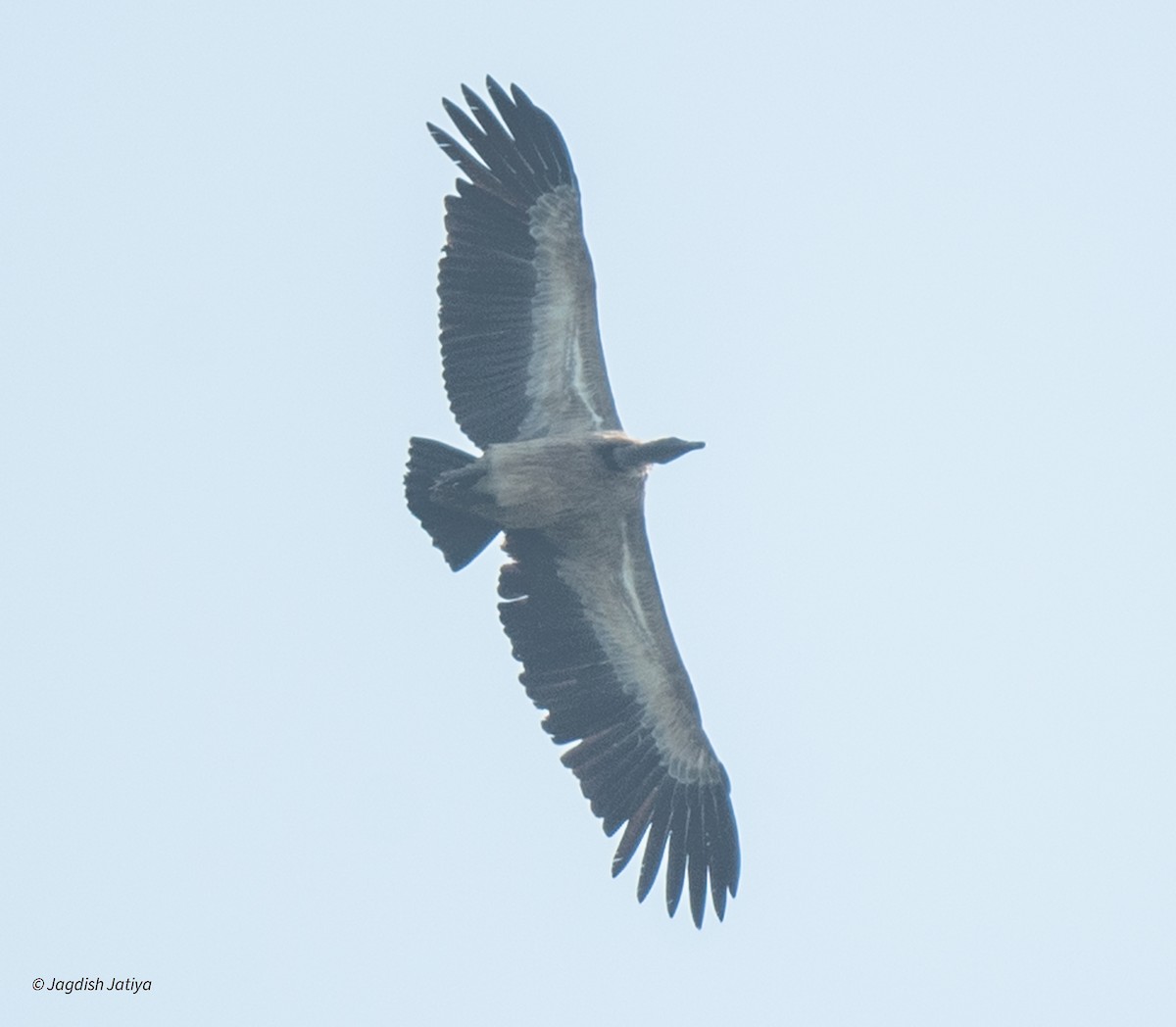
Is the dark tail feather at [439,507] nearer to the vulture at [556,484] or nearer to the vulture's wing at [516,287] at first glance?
the vulture at [556,484]

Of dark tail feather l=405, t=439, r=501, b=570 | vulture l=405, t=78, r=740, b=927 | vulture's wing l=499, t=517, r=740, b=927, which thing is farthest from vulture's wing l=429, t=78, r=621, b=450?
vulture's wing l=499, t=517, r=740, b=927

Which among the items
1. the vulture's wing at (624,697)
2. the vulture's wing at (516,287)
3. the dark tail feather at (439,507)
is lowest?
the vulture's wing at (624,697)

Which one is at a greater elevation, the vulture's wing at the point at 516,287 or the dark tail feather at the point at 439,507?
the vulture's wing at the point at 516,287

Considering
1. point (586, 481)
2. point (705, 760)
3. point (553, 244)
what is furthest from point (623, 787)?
point (553, 244)

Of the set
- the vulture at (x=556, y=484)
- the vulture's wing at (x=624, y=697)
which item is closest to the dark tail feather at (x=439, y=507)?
the vulture at (x=556, y=484)

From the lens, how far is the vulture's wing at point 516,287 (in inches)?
608

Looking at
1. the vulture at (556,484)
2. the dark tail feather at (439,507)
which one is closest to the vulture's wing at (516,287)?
the vulture at (556,484)

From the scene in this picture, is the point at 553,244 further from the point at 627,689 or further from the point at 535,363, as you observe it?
the point at 627,689

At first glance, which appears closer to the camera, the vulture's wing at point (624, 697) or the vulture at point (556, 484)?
the vulture at point (556, 484)

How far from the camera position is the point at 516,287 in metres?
15.5

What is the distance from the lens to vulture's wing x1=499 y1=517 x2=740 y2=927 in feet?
51.1

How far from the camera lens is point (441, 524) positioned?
15.2 meters

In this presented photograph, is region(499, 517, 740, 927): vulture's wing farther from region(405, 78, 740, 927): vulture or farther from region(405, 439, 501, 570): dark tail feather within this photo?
region(405, 439, 501, 570): dark tail feather

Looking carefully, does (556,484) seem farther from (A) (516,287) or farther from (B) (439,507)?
(A) (516,287)
